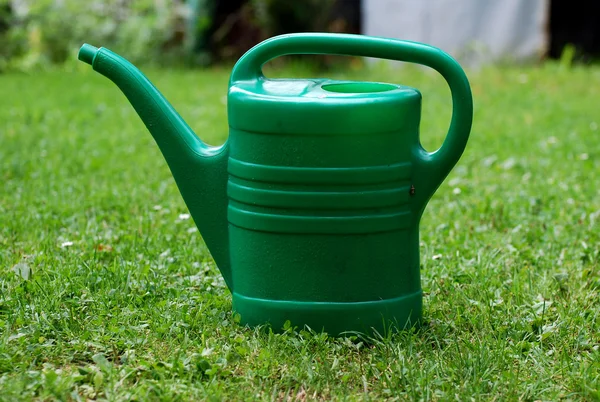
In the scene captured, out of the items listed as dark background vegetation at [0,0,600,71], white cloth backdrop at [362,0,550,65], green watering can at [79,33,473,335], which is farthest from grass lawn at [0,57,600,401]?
dark background vegetation at [0,0,600,71]

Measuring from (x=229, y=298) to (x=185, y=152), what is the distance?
0.49 metres

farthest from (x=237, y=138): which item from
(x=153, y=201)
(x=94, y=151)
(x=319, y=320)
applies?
(x=94, y=151)

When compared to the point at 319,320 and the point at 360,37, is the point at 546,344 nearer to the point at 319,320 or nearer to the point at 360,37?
the point at 319,320

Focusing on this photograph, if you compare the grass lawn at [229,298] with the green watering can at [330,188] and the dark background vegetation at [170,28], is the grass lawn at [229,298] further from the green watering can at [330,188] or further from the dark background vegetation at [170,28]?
the dark background vegetation at [170,28]

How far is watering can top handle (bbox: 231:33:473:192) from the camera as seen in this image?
2.18m

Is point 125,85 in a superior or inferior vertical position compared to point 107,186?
Result: superior

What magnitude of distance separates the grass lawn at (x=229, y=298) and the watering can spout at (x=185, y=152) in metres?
0.24

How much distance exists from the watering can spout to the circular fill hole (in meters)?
0.38

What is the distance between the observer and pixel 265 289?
228cm

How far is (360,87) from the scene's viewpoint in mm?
2449

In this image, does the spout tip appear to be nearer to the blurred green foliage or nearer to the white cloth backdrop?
the white cloth backdrop

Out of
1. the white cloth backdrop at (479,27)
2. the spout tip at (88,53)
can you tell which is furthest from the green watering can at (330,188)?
the white cloth backdrop at (479,27)

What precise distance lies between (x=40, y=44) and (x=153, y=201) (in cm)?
683

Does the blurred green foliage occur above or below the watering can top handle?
below
